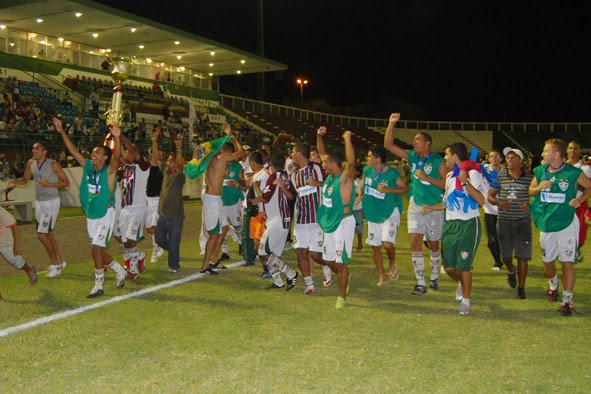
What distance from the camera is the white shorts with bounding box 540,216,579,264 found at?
22.1 ft

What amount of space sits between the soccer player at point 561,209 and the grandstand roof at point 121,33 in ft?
87.3

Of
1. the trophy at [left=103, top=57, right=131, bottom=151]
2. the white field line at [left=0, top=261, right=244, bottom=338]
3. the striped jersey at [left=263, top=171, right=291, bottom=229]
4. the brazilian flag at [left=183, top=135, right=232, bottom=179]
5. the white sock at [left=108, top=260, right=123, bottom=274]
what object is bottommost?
the white field line at [left=0, top=261, right=244, bottom=338]

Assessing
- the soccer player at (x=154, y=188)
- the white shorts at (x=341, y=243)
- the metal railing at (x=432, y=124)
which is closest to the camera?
the white shorts at (x=341, y=243)

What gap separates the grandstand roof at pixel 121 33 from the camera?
2853 cm

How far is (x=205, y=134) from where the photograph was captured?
33.9 m

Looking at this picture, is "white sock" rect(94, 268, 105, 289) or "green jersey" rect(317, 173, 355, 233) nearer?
"green jersey" rect(317, 173, 355, 233)

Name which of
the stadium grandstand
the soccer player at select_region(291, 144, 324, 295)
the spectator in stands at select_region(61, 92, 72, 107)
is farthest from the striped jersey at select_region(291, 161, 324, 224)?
the spectator in stands at select_region(61, 92, 72, 107)

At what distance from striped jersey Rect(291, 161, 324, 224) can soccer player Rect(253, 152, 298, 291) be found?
247 mm

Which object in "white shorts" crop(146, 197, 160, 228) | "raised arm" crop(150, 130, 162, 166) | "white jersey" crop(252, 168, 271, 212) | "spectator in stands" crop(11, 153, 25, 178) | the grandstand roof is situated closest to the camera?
"white jersey" crop(252, 168, 271, 212)

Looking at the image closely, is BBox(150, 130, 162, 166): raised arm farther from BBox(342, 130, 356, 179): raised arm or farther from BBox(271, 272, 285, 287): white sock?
BBox(342, 130, 356, 179): raised arm

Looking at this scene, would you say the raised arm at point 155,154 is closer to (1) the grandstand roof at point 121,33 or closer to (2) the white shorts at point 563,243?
(2) the white shorts at point 563,243

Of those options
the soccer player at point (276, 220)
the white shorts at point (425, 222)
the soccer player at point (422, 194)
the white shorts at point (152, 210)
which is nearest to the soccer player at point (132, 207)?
the white shorts at point (152, 210)

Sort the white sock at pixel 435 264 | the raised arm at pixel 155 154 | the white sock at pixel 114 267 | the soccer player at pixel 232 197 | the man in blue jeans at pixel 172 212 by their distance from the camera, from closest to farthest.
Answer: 1. the white sock at pixel 114 267
2. the white sock at pixel 435 264
3. the man in blue jeans at pixel 172 212
4. the raised arm at pixel 155 154
5. the soccer player at pixel 232 197

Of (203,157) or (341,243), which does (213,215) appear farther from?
(341,243)
